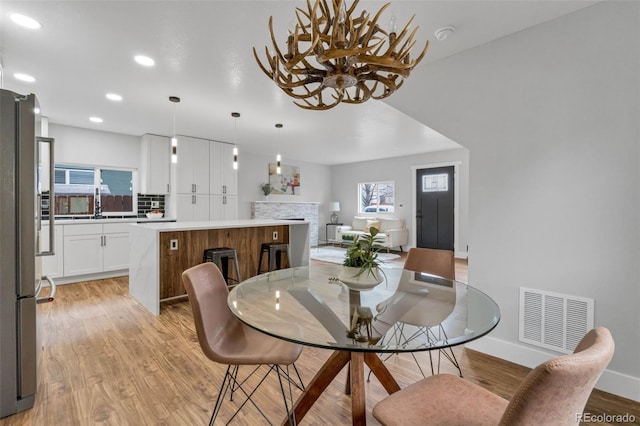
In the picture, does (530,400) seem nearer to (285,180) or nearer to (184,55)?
(184,55)

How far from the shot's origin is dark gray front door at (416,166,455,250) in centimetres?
697

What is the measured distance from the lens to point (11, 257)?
169cm

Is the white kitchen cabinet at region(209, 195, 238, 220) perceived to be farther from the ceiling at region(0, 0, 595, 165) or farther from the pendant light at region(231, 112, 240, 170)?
the ceiling at region(0, 0, 595, 165)

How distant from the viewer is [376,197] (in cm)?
855

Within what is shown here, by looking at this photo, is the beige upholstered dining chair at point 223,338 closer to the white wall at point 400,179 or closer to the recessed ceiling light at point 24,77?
the recessed ceiling light at point 24,77

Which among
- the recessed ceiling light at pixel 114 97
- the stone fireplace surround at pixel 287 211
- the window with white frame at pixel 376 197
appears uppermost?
the recessed ceiling light at pixel 114 97

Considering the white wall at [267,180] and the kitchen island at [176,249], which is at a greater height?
the white wall at [267,180]

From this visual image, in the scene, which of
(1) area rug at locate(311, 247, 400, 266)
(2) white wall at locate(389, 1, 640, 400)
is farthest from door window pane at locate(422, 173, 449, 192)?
(2) white wall at locate(389, 1, 640, 400)

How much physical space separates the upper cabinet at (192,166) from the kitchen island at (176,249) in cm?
186

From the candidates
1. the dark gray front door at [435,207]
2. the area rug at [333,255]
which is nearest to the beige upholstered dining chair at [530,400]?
the area rug at [333,255]

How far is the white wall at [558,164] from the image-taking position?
6.09 ft

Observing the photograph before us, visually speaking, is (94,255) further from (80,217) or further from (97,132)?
(97,132)

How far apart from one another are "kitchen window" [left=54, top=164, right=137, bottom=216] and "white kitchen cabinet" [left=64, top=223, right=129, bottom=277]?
2.04ft

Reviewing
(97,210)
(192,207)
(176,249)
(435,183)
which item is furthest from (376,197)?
(97,210)
